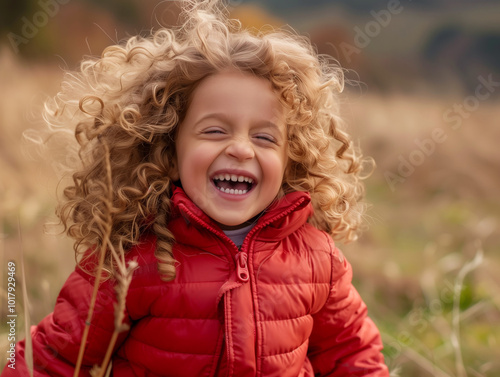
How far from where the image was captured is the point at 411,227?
4957 millimetres

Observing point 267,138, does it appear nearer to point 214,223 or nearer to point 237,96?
point 237,96

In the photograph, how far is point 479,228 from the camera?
4102 mm

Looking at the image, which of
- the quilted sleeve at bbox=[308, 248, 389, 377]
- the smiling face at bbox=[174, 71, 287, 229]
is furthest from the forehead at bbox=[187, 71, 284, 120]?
the quilted sleeve at bbox=[308, 248, 389, 377]

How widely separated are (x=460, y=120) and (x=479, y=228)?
92.8 inches

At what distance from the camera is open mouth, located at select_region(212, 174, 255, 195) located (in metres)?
1.89

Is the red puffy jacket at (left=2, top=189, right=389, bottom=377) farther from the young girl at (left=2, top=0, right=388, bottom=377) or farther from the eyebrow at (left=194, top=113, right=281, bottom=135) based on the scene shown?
the eyebrow at (left=194, top=113, right=281, bottom=135)

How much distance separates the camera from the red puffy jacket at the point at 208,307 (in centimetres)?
183

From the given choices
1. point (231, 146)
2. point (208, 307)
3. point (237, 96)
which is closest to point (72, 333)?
point (208, 307)

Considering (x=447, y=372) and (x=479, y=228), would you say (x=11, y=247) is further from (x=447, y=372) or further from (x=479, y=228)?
(x=479, y=228)

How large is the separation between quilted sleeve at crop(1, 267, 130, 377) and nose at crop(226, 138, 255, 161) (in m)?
0.53

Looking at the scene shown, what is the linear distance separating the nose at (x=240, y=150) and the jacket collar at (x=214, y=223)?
0.63 feet

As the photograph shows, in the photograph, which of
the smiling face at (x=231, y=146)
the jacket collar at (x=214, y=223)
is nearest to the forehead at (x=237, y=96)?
the smiling face at (x=231, y=146)

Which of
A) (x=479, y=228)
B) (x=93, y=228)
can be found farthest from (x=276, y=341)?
(x=479, y=228)

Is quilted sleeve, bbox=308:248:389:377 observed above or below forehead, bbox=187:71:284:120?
below
